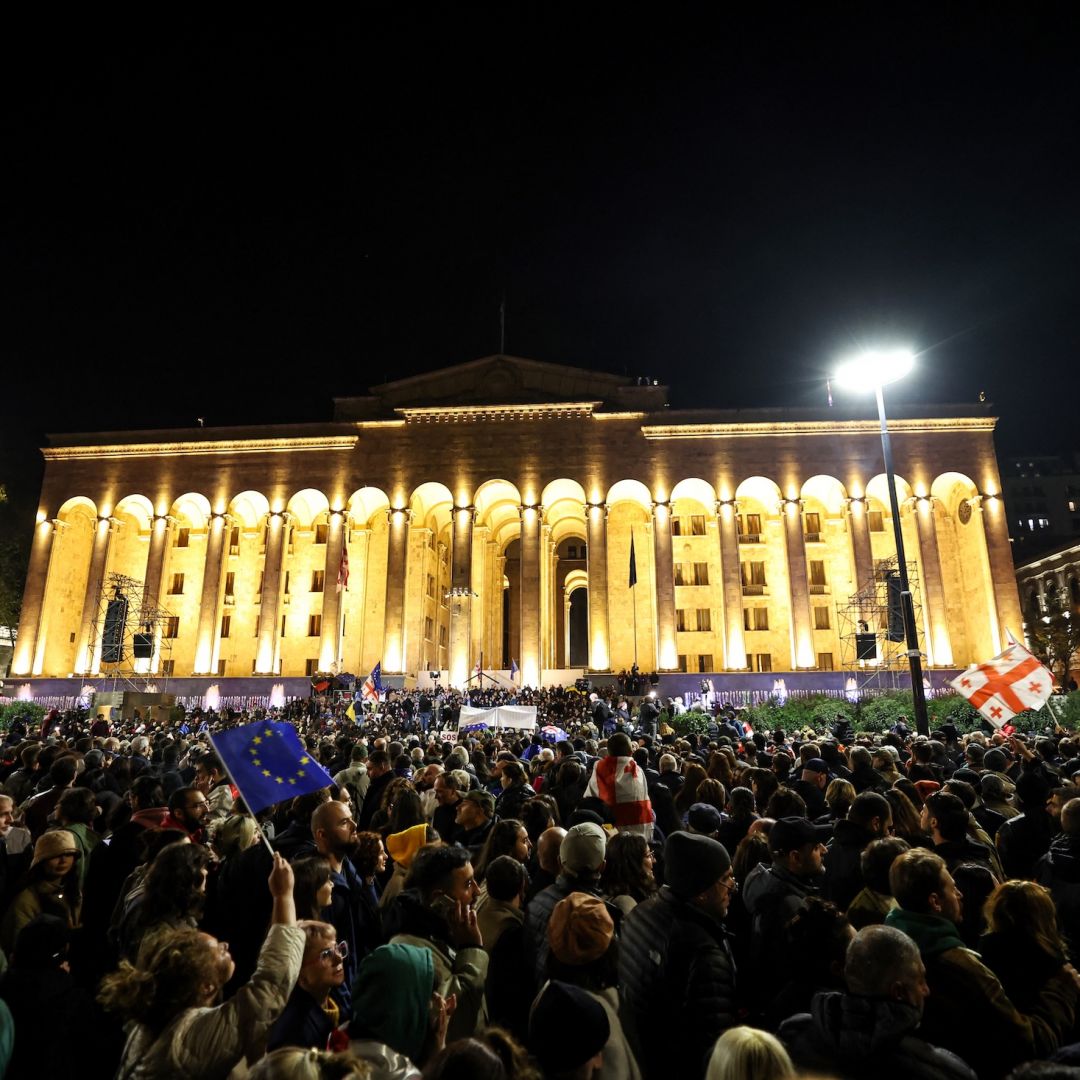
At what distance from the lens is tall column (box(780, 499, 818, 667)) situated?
124 feet

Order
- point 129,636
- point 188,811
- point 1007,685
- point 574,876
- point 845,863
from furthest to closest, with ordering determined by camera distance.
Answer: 1. point 129,636
2. point 1007,685
3. point 188,811
4. point 845,863
5. point 574,876

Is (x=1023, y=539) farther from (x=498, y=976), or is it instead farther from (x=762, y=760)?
(x=498, y=976)

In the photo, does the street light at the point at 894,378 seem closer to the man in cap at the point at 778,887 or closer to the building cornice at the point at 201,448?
the man in cap at the point at 778,887

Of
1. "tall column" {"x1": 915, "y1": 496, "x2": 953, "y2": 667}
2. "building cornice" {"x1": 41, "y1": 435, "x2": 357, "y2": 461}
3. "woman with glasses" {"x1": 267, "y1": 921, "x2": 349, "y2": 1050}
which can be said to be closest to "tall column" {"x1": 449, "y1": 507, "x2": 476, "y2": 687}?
"building cornice" {"x1": 41, "y1": 435, "x2": 357, "y2": 461}

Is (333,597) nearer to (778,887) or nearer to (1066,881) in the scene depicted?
(778,887)

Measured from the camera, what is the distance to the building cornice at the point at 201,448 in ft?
136

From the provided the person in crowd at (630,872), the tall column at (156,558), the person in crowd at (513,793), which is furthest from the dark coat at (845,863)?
the tall column at (156,558)

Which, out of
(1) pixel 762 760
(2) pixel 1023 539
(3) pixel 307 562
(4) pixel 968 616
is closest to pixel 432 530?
(3) pixel 307 562

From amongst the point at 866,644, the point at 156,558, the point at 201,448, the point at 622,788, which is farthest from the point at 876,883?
the point at 201,448

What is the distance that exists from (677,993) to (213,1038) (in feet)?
5.80

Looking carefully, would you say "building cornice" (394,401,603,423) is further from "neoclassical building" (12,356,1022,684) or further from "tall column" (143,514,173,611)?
"tall column" (143,514,173,611)

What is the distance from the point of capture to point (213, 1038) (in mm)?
2594

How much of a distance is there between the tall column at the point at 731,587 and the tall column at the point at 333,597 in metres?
19.7

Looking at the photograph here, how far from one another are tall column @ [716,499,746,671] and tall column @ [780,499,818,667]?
8.40ft
